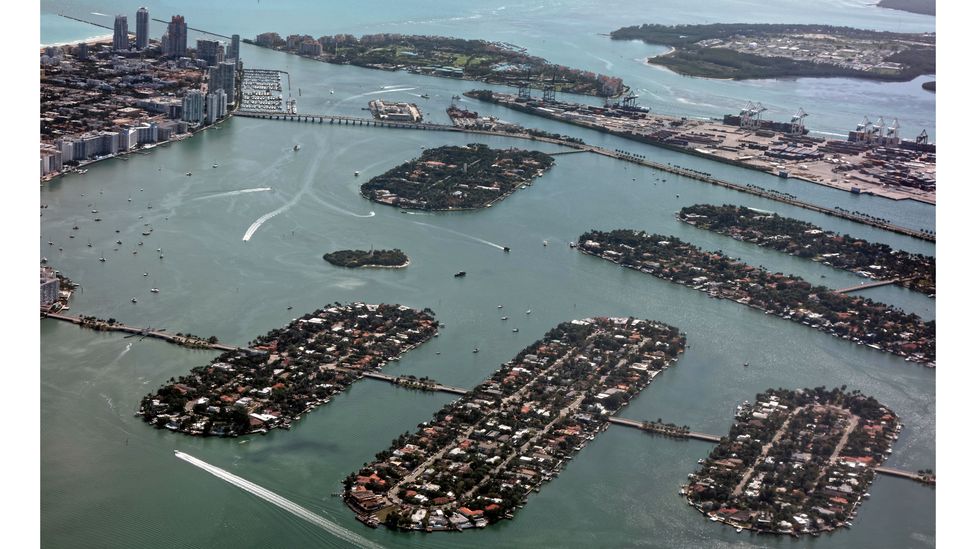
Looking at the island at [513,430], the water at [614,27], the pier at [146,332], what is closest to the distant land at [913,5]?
the water at [614,27]

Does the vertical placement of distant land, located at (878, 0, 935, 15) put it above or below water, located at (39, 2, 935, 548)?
above

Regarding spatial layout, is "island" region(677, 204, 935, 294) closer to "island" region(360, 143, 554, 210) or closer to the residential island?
"island" region(360, 143, 554, 210)

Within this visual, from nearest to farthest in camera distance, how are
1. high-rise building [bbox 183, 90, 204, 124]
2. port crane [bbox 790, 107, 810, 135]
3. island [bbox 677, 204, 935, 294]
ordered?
island [bbox 677, 204, 935, 294] < high-rise building [bbox 183, 90, 204, 124] < port crane [bbox 790, 107, 810, 135]

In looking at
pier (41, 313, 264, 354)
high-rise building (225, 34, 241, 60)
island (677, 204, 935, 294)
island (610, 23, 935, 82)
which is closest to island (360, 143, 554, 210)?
island (677, 204, 935, 294)

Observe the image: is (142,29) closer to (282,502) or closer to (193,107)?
(193,107)

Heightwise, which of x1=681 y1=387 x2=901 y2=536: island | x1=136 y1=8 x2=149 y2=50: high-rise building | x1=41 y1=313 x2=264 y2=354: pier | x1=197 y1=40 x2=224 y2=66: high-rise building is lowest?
x1=681 y1=387 x2=901 y2=536: island
